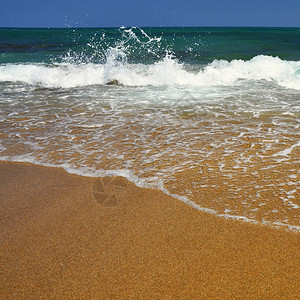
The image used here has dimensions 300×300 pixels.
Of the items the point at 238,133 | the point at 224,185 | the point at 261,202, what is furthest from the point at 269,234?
the point at 238,133

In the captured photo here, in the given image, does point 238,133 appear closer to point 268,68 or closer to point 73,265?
point 73,265

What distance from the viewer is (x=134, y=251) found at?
2482 millimetres

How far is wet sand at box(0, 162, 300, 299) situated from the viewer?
2111 millimetres

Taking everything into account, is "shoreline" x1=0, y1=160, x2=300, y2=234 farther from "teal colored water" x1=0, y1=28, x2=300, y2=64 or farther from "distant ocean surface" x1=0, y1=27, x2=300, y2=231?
"teal colored water" x1=0, y1=28, x2=300, y2=64

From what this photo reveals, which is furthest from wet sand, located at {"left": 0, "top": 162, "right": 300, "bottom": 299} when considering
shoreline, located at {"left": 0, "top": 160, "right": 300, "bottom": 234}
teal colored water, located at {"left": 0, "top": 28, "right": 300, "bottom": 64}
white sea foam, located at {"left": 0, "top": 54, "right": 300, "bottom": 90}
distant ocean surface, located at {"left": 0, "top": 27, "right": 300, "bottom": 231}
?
teal colored water, located at {"left": 0, "top": 28, "right": 300, "bottom": 64}

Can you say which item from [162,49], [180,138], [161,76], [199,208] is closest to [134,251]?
Answer: [199,208]

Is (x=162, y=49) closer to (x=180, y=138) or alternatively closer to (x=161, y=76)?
(x=161, y=76)

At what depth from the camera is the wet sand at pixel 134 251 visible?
2.11m

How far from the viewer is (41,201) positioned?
322cm

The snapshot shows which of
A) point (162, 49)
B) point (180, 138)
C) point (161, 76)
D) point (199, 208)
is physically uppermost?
point (199, 208)

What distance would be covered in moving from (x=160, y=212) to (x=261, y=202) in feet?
3.24

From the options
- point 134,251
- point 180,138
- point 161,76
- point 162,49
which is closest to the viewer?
point 134,251

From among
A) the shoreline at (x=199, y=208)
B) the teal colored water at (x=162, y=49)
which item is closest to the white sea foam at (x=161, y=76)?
the teal colored water at (x=162, y=49)

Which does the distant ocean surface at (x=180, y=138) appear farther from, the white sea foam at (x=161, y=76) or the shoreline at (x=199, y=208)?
the white sea foam at (x=161, y=76)
